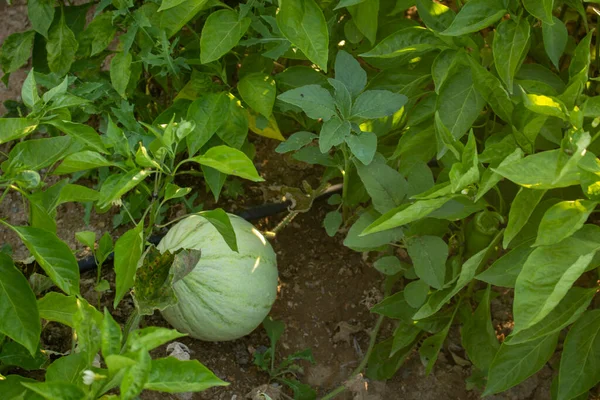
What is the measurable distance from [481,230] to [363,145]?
37cm

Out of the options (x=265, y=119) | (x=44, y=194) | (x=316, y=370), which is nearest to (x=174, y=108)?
(x=265, y=119)

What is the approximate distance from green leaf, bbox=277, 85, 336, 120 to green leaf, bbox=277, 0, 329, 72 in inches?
2.8

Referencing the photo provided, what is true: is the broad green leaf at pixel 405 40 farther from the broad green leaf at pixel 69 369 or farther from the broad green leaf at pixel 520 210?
the broad green leaf at pixel 69 369

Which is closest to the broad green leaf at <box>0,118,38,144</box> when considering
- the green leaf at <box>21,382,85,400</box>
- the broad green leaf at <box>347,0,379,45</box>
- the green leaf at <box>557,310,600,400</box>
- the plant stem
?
the green leaf at <box>21,382,85,400</box>

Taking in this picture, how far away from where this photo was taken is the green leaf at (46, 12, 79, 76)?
2.21 metres

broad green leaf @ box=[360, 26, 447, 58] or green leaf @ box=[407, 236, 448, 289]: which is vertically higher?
broad green leaf @ box=[360, 26, 447, 58]

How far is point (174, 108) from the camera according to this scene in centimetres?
217

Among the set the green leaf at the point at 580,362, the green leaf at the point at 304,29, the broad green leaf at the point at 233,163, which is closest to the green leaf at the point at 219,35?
the green leaf at the point at 304,29

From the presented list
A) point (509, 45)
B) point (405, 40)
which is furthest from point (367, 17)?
point (509, 45)

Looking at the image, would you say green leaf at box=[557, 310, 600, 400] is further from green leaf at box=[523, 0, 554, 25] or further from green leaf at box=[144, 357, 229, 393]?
green leaf at box=[144, 357, 229, 393]

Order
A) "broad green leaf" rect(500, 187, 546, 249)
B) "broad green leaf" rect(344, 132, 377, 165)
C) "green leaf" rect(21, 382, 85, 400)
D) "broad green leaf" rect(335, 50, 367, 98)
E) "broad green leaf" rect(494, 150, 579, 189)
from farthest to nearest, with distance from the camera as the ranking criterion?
"broad green leaf" rect(335, 50, 367, 98), "broad green leaf" rect(344, 132, 377, 165), "broad green leaf" rect(500, 187, 546, 249), "broad green leaf" rect(494, 150, 579, 189), "green leaf" rect(21, 382, 85, 400)

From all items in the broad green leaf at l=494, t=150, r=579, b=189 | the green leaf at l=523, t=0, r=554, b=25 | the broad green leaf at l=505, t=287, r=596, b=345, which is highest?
the green leaf at l=523, t=0, r=554, b=25

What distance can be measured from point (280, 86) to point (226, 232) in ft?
1.87

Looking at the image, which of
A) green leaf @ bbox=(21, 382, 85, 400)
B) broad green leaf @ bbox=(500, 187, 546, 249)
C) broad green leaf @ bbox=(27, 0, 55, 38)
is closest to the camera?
green leaf @ bbox=(21, 382, 85, 400)
